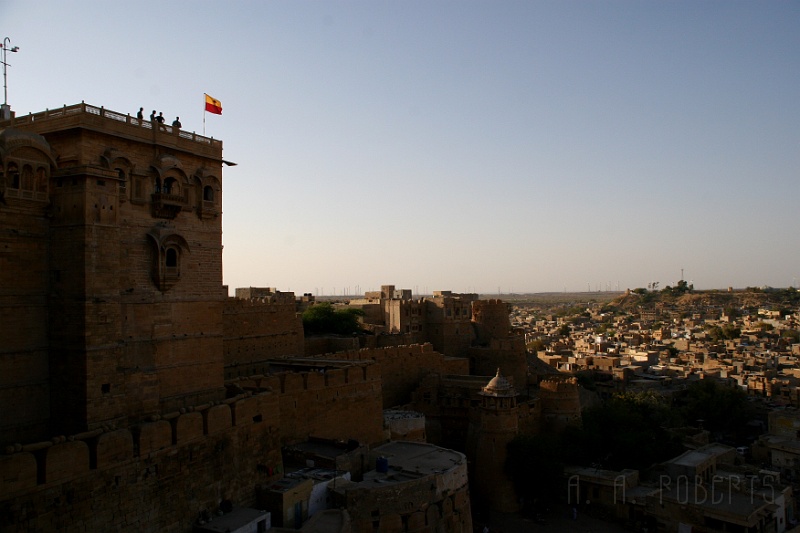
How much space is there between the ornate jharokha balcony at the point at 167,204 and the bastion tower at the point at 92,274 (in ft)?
0.11

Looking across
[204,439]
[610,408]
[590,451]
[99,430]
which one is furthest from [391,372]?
[99,430]

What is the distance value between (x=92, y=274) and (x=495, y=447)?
56.6 ft

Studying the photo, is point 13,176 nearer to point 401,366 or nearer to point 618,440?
point 401,366

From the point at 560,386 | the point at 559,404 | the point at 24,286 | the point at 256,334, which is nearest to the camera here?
the point at 24,286

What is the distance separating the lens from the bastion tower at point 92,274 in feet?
46.9

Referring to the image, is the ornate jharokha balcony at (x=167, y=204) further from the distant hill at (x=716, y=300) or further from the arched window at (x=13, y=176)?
the distant hill at (x=716, y=300)

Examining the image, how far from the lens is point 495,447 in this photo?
26.7 m

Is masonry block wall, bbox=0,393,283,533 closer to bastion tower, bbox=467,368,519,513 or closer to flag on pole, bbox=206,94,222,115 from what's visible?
flag on pole, bbox=206,94,222,115

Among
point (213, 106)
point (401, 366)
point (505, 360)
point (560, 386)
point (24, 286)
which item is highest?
point (213, 106)

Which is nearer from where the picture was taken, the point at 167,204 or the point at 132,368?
the point at 132,368

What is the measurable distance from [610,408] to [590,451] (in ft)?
13.0

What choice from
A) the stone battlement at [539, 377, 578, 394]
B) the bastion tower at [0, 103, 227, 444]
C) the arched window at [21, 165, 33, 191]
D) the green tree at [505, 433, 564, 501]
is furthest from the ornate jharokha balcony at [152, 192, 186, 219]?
the stone battlement at [539, 377, 578, 394]

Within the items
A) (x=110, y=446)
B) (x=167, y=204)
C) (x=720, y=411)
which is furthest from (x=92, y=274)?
(x=720, y=411)

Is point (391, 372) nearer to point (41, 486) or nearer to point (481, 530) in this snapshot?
point (481, 530)
